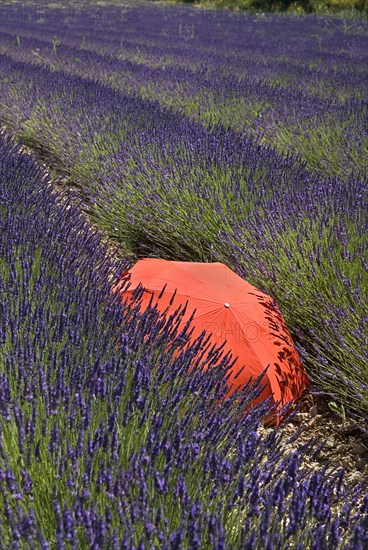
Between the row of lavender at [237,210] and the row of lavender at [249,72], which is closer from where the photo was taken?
the row of lavender at [237,210]

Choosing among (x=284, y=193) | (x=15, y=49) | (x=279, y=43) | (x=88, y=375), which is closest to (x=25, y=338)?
(x=88, y=375)

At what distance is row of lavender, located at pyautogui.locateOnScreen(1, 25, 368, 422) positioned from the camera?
8.61ft

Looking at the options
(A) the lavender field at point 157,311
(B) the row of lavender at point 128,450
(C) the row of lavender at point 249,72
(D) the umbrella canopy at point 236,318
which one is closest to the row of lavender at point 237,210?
(A) the lavender field at point 157,311

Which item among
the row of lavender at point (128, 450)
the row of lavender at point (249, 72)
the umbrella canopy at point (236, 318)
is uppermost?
the row of lavender at point (249, 72)

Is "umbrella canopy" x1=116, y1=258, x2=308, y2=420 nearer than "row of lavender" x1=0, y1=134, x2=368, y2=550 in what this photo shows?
No

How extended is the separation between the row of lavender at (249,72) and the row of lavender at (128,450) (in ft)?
9.49

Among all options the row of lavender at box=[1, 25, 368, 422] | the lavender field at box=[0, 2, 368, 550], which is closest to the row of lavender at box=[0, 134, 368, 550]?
the lavender field at box=[0, 2, 368, 550]

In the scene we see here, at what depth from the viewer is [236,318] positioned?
2463mm

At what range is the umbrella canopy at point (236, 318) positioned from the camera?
7.71 feet

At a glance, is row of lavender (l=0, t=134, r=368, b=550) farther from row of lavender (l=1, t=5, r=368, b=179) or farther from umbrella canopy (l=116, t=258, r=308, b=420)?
row of lavender (l=1, t=5, r=368, b=179)

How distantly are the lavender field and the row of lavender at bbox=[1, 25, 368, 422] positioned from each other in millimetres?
15

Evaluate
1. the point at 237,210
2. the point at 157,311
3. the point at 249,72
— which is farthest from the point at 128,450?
→ the point at 249,72

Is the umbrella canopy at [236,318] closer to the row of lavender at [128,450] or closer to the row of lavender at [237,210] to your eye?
the row of lavender at [237,210]

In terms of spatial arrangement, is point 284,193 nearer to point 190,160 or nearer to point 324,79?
point 190,160
